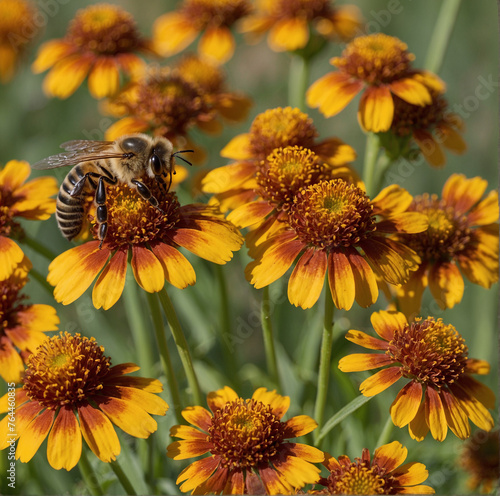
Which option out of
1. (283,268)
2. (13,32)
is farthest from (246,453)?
(13,32)

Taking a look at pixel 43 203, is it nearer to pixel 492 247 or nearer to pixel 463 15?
pixel 492 247

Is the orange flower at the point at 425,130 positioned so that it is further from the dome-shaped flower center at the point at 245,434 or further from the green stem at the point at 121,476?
the green stem at the point at 121,476

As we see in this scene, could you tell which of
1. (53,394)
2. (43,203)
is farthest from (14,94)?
(53,394)

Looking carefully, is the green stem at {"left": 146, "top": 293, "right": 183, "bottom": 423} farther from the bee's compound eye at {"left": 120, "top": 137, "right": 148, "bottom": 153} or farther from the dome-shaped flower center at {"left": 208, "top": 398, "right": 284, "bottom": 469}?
the bee's compound eye at {"left": 120, "top": 137, "right": 148, "bottom": 153}

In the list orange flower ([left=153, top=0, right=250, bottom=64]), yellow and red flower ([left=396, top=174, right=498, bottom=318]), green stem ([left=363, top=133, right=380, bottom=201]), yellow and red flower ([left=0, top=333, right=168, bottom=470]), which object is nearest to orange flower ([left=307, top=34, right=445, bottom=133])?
green stem ([left=363, top=133, right=380, bottom=201])

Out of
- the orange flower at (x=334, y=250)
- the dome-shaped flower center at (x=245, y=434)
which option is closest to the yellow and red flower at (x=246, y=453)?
the dome-shaped flower center at (x=245, y=434)
